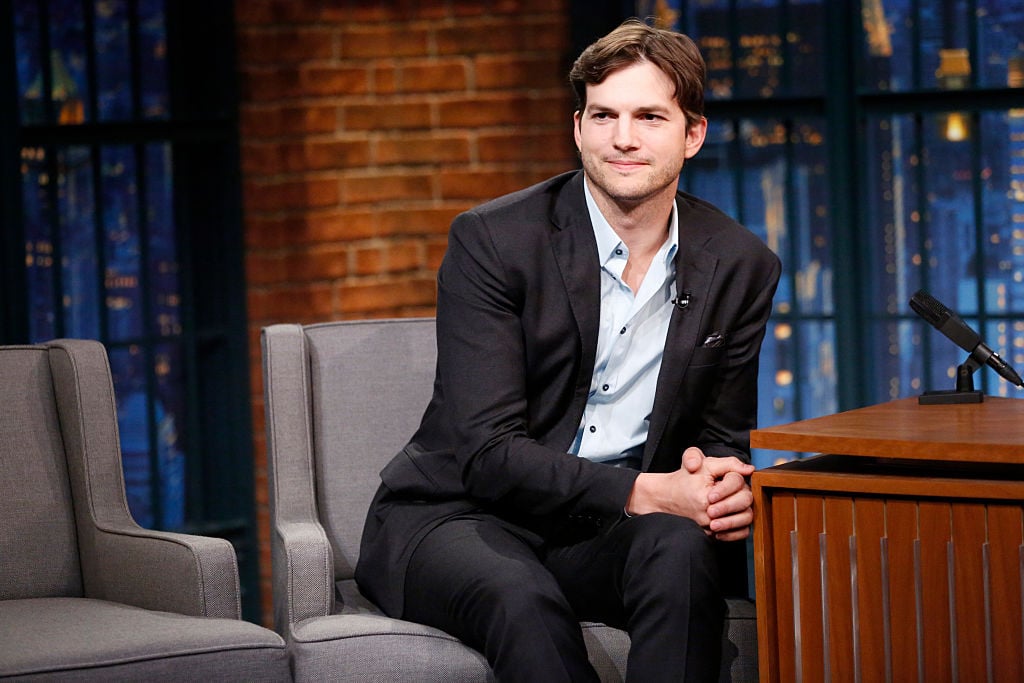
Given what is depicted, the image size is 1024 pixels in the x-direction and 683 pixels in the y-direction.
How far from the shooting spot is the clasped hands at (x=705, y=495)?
2.30m

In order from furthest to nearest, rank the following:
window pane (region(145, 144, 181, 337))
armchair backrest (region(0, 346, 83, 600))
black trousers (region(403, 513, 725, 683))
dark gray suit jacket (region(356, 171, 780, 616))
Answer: window pane (region(145, 144, 181, 337)) < armchair backrest (region(0, 346, 83, 600)) < dark gray suit jacket (region(356, 171, 780, 616)) < black trousers (region(403, 513, 725, 683))

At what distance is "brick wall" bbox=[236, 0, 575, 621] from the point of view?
3943 mm

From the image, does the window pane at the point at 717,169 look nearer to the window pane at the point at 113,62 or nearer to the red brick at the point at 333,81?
the red brick at the point at 333,81

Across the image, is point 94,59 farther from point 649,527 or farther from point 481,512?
point 649,527

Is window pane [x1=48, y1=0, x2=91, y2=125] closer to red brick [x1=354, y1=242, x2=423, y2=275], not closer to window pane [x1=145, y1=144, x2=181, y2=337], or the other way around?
window pane [x1=145, y1=144, x2=181, y2=337]

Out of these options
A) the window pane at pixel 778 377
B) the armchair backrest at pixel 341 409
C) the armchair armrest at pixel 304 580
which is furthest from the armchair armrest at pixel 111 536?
the window pane at pixel 778 377

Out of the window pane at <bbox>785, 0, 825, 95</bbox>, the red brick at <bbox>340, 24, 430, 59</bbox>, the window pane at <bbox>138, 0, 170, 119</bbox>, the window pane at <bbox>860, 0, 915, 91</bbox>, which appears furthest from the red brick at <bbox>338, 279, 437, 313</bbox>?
the window pane at <bbox>860, 0, 915, 91</bbox>

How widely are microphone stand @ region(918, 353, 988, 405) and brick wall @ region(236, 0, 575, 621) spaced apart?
1.78 meters

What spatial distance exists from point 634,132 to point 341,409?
932mm

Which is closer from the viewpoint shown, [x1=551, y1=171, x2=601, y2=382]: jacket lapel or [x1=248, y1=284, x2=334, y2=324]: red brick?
[x1=551, y1=171, x2=601, y2=382]: jacket lapel

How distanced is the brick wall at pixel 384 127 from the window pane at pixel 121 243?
39cm

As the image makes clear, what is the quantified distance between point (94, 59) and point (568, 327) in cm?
219

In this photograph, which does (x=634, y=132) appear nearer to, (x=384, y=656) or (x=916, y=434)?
(x=916, y=434)

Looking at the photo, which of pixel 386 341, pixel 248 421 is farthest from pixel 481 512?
pixel 248 421
